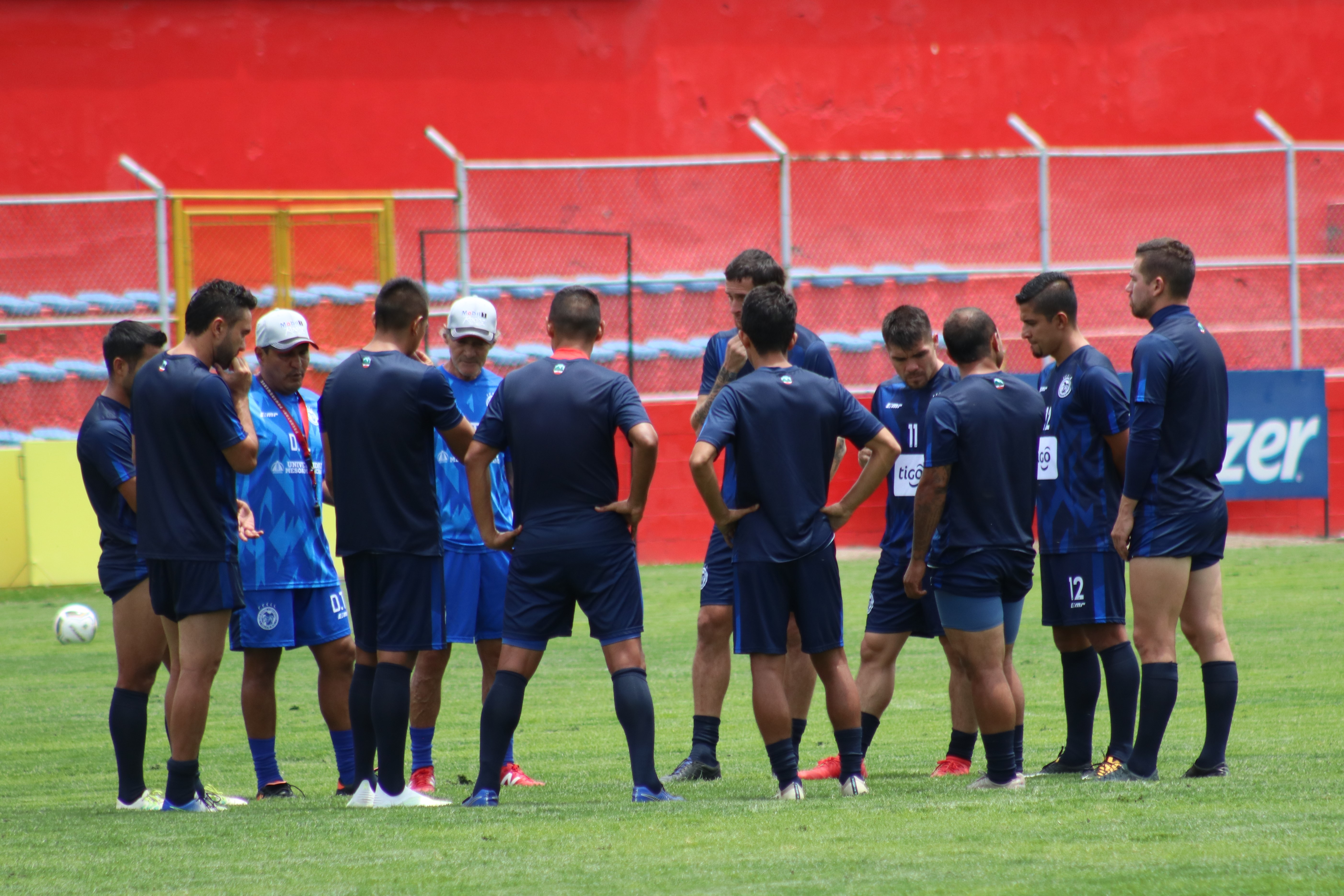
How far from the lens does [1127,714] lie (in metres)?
6.60

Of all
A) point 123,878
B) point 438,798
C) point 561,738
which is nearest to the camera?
point 123,878

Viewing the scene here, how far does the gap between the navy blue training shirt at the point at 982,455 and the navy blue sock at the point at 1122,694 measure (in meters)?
0.78

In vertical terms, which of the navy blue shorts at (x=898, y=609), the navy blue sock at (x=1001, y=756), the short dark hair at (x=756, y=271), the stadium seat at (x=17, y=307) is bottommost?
the navy blue sock at (x=1001, y=756)

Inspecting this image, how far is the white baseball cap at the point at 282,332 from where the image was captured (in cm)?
685

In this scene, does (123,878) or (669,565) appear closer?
(123,878)

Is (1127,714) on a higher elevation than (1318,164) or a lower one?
lower

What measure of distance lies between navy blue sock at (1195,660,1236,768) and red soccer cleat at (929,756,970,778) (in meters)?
1.04

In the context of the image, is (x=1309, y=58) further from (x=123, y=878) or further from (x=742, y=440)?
(x=123, y=878)

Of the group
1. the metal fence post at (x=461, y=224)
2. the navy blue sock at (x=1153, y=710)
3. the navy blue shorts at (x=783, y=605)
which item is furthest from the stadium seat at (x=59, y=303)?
the navy blue sock at (x=1153, y=710)

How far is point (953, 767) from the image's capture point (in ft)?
22.9

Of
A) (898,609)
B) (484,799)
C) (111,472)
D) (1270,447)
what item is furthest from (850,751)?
(1270,447)

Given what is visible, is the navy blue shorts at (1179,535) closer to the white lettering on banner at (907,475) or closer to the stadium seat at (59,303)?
the white lettering on banner at (907,475)

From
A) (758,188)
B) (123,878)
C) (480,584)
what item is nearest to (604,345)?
(758,188)

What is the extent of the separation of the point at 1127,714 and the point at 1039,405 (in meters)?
1.40
